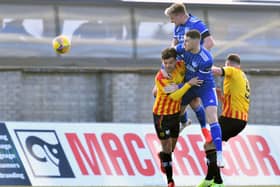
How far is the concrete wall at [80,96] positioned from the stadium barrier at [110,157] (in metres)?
7.06

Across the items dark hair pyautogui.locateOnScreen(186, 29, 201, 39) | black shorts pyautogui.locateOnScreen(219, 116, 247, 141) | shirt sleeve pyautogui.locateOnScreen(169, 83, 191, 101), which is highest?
dark hair pyautogui.locateOnScreen(186, 29, 201, 39)

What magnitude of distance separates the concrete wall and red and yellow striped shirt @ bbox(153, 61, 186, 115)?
1136 cm

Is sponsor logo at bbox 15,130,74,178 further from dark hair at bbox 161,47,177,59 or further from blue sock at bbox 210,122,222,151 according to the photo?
dark hair at bbox 161,47,177,59

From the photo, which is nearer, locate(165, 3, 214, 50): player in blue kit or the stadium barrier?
locate(165, 3, 214, 50): player in blue kit

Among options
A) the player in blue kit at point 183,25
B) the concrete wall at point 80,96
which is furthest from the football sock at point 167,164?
the concrete wall at point 80,96

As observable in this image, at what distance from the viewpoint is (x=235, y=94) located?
14.1 metres

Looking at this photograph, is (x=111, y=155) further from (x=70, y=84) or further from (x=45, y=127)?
(x=70, y=84)

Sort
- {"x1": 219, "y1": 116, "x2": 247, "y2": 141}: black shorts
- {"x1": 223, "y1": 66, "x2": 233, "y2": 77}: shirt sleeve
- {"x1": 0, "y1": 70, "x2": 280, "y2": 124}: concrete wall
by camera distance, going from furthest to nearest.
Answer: {"x1": 0, "y1": 70, "x2": 280, "y2": 124}: concrete wall
{"x1": 219, "y1": 116, "x2": 247, "y2": 141}: black shorts
{"x1": 223, "y1": 66, "x2": 233, "y2": 77}: shirt sleeve

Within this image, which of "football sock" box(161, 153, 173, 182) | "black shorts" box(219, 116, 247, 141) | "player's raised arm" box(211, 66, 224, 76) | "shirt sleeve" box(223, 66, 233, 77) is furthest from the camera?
"black shorts" box(219, 116, 247, 141)

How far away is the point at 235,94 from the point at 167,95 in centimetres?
193

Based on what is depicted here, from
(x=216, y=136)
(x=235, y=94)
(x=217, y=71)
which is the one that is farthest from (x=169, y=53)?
(x=235, y=94)

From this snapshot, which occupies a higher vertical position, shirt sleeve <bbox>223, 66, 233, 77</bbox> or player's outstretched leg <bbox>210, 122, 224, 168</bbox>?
shirt sleeve <bbox>223, 66, 233, 77</bbox>

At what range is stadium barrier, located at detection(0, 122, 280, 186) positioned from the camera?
16.1 metres

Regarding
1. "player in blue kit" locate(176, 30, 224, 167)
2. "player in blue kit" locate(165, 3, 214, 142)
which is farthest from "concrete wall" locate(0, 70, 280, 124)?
"player in blue kit" locate(176, 30, 224, 167)
